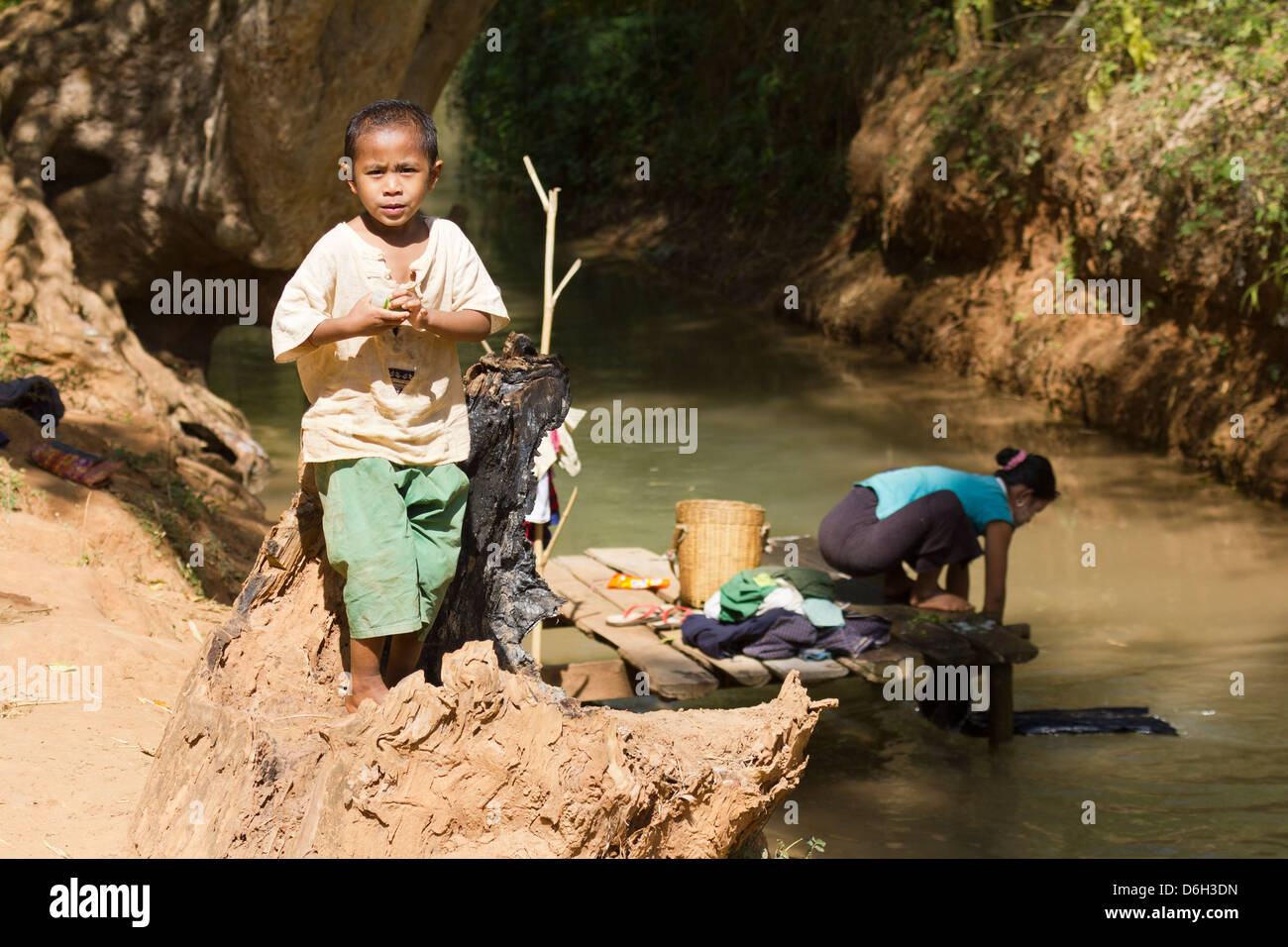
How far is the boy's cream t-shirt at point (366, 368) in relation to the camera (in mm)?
3324

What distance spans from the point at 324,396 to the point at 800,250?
15920 mm

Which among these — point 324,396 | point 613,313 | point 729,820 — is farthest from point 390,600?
point 613,313

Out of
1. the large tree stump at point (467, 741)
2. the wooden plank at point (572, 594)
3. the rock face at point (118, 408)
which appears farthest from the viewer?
the rock face at point (118, 408)

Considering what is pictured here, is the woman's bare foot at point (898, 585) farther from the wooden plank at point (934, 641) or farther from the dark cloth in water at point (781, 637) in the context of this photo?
the dark cloth in water at point (781, 637)

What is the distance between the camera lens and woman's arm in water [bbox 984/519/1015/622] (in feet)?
20.6

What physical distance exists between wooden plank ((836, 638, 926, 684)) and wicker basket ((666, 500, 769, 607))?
0.87 metres

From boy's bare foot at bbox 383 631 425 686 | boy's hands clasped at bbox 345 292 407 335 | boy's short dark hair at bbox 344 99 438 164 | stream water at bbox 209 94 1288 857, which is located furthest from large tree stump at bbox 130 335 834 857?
stream water at bbox 209 94 1288 857

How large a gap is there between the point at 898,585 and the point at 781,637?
1.03 m

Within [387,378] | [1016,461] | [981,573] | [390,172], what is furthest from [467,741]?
[981,573]

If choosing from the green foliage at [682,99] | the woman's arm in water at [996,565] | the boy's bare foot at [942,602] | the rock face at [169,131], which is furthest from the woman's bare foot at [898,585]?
the green foliage at [682,99]

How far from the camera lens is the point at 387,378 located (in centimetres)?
336

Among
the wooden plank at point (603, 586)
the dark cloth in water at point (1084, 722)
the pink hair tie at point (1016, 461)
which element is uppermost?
the pink hair tie at point (1016, 461)

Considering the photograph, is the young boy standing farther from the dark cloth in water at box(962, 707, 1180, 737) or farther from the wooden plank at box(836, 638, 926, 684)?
the dark cloth in water at box(962, 707, 1180, 737)
